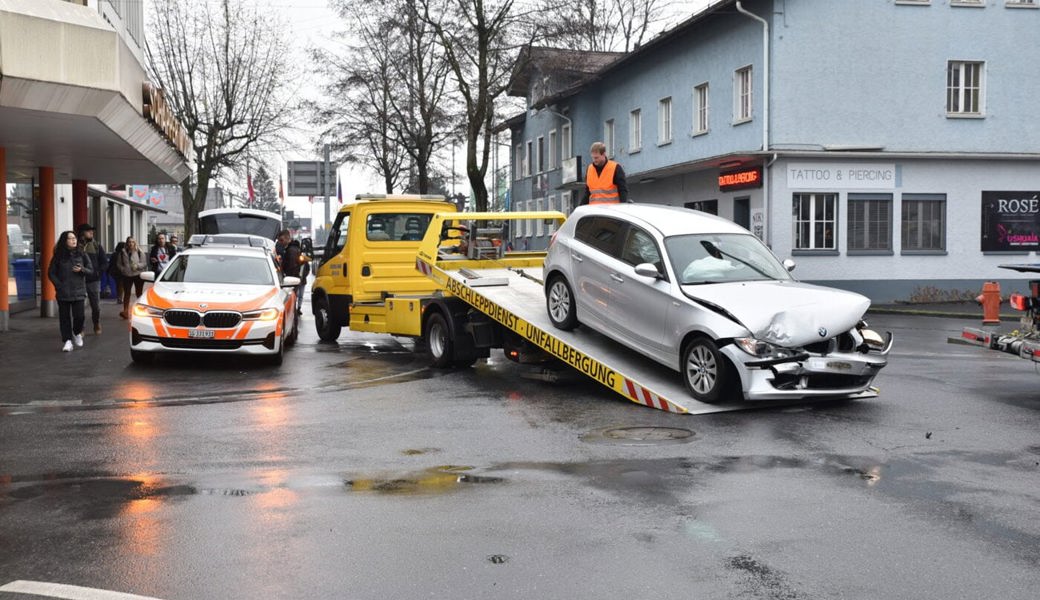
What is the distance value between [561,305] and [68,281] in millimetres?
7885

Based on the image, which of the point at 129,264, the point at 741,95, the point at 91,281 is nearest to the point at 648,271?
the point at 91,281

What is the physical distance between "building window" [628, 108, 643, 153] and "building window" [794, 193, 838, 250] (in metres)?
10.5

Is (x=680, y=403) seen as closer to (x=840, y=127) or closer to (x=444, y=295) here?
(x=444, y=295)

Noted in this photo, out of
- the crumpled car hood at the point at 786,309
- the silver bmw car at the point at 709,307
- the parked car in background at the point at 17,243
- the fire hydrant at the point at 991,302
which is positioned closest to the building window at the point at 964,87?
the fire hydrant at the point at 991,302

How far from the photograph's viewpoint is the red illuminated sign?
91.6 ft

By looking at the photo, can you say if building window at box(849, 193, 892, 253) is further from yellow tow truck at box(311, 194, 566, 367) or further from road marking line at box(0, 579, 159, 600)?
road marking line at box(0, 579, 159, 600)

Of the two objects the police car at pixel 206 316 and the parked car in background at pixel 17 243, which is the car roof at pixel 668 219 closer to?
the police car at pixel 206 316

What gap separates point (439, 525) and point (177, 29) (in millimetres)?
42473

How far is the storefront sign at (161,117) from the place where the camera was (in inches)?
733

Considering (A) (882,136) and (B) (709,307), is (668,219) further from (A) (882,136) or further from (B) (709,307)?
(A) (882,136)

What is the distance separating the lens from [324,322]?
1781 cm

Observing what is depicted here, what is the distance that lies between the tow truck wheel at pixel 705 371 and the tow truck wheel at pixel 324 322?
8594 millimetres

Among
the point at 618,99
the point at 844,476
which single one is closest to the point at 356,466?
the point at 844,476

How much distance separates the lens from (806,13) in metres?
27.7
